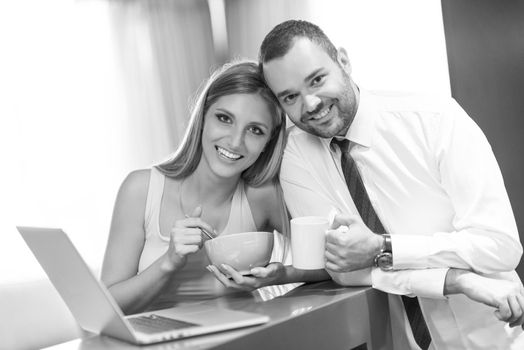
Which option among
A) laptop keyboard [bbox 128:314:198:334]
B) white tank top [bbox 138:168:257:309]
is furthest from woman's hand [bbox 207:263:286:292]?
white tank top [bbox 138:168:257:309]

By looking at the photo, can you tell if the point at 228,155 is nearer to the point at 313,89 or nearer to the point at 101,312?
the point at 313,89

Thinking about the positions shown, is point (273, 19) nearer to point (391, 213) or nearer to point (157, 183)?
point (157, 183)

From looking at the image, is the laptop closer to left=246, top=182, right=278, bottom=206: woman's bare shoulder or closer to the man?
the man

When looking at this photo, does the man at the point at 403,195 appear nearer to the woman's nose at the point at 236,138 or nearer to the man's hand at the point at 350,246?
the man's hand at the point at 350,246

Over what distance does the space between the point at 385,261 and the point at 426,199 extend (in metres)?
0.24

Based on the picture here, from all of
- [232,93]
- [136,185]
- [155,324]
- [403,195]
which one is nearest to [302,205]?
[403,195]

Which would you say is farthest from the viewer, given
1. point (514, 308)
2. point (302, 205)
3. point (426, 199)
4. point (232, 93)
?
point (232, 93)

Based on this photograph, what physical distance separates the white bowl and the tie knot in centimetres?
39

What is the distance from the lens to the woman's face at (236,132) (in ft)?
5.47

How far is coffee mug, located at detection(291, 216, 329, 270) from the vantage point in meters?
1.25

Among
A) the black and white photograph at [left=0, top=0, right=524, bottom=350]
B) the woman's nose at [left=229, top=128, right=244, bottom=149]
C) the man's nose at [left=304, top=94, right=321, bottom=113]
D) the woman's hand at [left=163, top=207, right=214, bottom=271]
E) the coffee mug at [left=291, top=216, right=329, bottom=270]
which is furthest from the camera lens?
the woman's nose at [left=229, top=128, right=244, bottom=149]

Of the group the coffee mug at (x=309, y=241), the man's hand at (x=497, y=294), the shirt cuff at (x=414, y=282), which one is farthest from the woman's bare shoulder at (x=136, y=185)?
the man's hand at (x=497, y=294)

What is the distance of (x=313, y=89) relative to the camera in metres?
1.54

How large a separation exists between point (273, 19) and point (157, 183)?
2.41 metres
